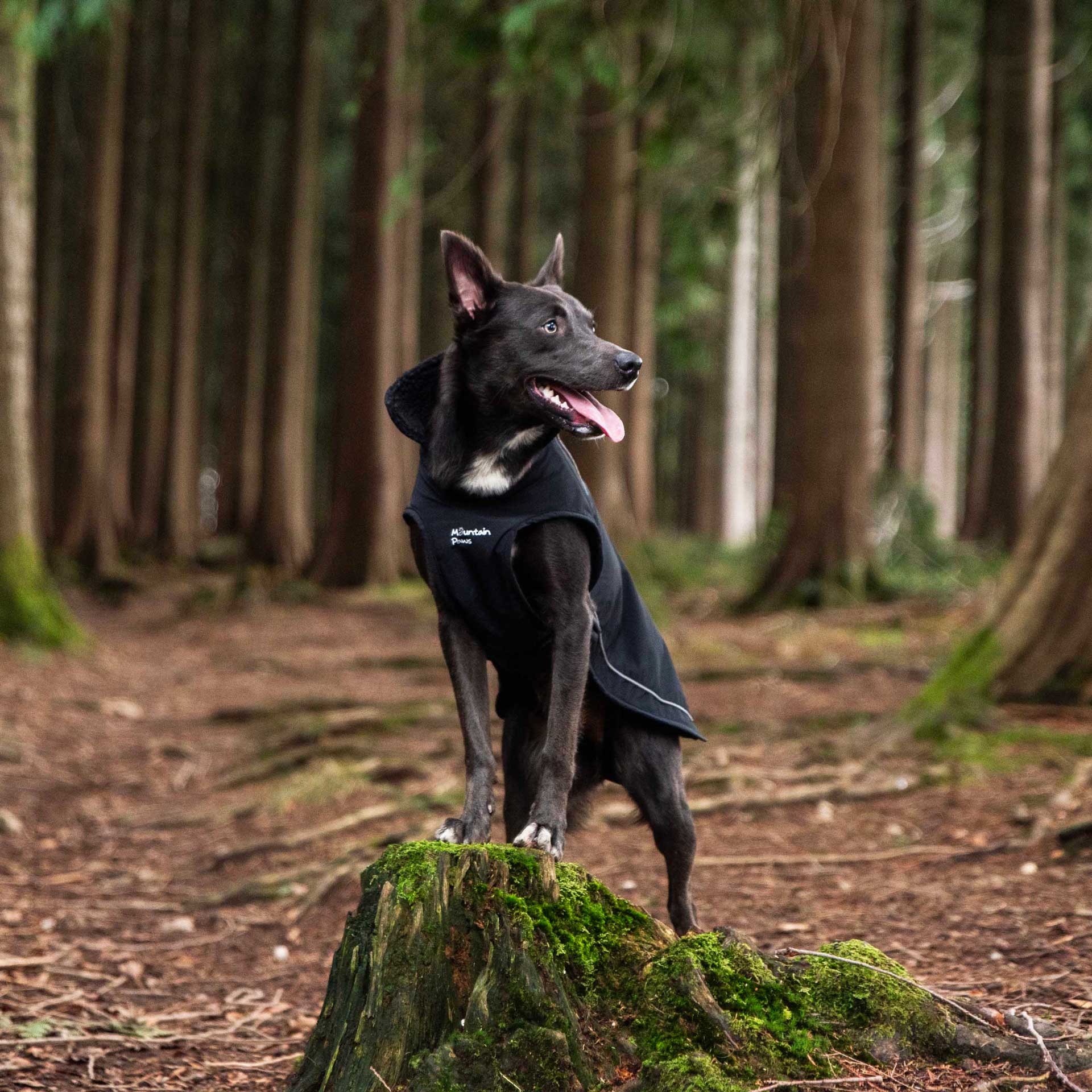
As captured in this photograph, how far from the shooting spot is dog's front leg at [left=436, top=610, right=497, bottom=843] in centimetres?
342

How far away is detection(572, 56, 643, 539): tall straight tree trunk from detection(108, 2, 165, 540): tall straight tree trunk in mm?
9743

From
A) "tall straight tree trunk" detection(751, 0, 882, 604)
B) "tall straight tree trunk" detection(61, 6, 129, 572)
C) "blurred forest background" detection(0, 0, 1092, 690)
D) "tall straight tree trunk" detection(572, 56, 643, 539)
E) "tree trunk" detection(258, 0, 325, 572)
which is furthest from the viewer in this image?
"tree trunk" detection(258, 0, 325, 572)

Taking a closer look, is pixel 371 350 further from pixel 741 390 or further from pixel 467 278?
pixel 467 278

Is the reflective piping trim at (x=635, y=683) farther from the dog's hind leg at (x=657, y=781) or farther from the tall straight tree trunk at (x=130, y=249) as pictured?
the tall straight tree trunk at (x=130, y=249)

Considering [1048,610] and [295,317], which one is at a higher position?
[295,317]

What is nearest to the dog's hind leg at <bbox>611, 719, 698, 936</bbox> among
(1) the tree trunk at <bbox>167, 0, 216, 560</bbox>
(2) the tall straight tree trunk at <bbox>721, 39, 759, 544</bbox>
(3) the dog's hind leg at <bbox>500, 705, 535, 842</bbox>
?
(3) the dog's hind leg at <bbox>500, 705, 535, 842</bbox>

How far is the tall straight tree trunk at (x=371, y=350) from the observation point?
54.3 feet

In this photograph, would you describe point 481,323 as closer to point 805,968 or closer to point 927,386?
point 805,968

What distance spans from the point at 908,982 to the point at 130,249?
2147cm

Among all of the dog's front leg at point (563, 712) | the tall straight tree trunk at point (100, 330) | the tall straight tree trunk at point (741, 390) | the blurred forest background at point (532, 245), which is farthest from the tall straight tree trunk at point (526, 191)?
the dog's front leg at point (563, 712)

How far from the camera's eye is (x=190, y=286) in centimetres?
2308

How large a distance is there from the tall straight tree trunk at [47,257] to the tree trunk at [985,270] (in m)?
15.0

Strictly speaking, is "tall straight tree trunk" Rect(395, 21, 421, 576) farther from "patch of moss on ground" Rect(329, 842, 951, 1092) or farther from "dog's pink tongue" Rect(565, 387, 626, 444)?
"patch of moss on ground" Rect(329, 842, 951, 1092)

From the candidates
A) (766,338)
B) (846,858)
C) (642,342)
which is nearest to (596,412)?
(846,858)
